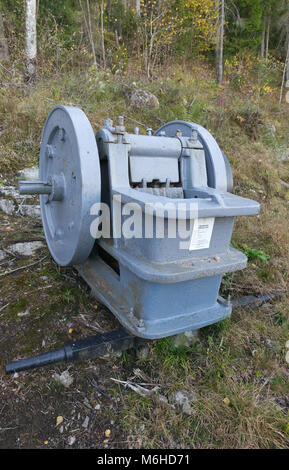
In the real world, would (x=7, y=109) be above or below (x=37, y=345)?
above

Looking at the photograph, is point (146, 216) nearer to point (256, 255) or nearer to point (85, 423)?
point (85, 423)

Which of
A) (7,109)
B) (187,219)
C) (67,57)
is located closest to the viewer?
(187,219)

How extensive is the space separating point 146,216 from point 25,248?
1.61 meters

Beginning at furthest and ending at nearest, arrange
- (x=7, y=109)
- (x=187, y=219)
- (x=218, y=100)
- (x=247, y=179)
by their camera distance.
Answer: (x=218, y=100)
(x=247, y=179)
(x=7, y=109)
(x=187, y=219)

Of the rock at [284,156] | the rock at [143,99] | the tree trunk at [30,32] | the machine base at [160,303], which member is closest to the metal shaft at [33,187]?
the machine base at [160,303]

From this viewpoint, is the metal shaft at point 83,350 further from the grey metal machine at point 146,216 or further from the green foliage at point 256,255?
the green foliage at point 256,255

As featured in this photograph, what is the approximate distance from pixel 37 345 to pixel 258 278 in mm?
1773

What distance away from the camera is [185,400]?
4.81 feet

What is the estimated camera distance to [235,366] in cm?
168

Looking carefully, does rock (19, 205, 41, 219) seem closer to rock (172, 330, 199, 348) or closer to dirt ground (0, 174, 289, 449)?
dirt ground (0, 174, 289, 449)

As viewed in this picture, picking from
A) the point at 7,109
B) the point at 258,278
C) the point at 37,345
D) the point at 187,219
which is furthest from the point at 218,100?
the point at 37,345

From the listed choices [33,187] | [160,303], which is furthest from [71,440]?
[33,187]
